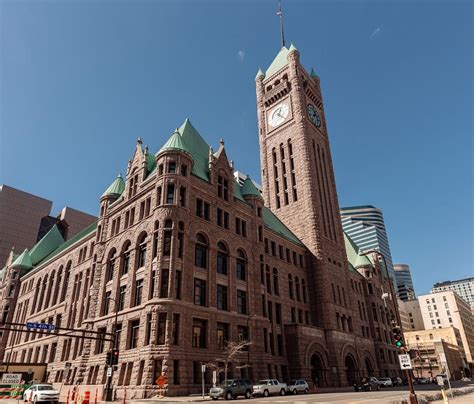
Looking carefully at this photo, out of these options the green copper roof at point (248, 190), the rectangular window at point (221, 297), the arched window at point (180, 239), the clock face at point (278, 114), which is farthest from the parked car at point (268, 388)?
the clock face at point (278, 114)

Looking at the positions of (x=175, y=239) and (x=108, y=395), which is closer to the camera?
(x=108, y=395)

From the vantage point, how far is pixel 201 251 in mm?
43219

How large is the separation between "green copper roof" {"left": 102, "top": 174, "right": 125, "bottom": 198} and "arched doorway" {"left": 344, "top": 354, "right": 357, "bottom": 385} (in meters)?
44.3

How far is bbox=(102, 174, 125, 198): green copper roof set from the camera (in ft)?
175

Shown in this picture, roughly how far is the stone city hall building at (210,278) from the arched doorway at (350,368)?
155 mm

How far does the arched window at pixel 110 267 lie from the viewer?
153 feet

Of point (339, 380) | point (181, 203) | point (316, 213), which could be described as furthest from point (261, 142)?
point (339, 380)

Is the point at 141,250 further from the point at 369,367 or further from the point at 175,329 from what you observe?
the point at 369,367

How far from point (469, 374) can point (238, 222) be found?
455 feet

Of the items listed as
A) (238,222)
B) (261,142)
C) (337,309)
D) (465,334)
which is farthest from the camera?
(465,334)

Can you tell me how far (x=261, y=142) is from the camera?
8212 centimetres

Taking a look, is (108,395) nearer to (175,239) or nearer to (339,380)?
(175,239)

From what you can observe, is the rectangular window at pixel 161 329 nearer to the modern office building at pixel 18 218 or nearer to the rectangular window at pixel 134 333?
the rectangular window at pixel 134 333

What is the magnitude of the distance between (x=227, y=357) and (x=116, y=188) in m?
29.0
